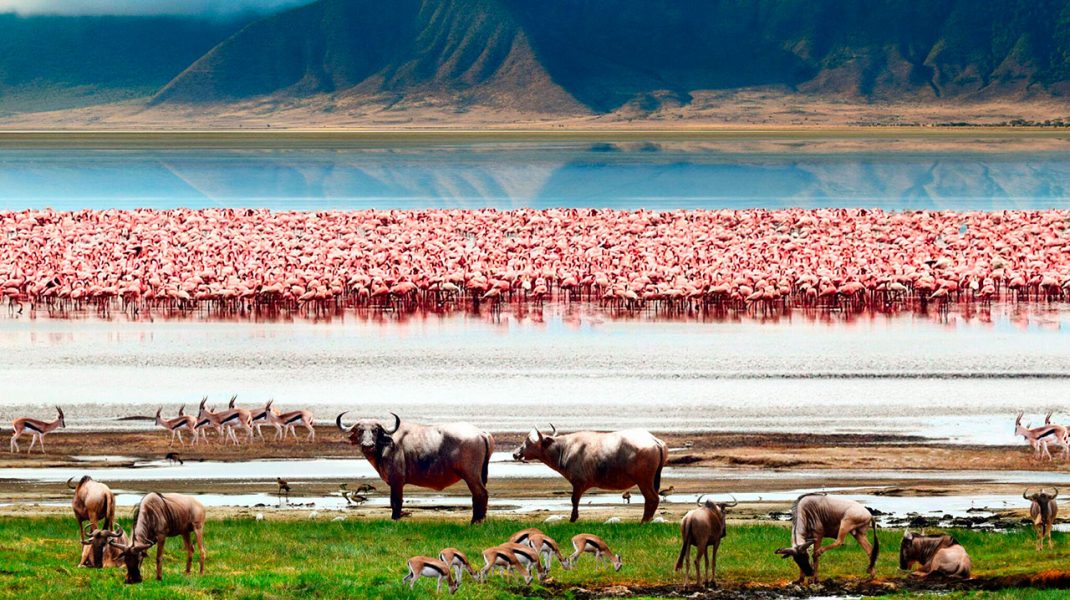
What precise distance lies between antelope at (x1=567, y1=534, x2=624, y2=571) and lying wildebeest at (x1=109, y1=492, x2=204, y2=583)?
9.23 ft

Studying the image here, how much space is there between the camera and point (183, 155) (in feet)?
454

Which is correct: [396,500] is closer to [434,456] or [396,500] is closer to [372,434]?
[434,456]

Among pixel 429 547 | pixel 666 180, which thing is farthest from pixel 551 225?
pixel 666 180

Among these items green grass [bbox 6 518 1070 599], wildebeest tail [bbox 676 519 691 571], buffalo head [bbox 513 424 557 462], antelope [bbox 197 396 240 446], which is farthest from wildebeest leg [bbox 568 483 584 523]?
antelope [bbox 197 396 240 446]

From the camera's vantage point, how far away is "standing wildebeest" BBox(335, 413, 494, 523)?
578 inches

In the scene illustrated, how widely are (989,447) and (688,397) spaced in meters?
4.44

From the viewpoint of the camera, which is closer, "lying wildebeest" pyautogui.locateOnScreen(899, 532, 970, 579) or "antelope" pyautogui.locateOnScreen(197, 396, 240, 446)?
"lying wildebeest" pyautogui.locateOnScreen(899, 532, 970, 579)

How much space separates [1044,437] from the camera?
17.6 metres

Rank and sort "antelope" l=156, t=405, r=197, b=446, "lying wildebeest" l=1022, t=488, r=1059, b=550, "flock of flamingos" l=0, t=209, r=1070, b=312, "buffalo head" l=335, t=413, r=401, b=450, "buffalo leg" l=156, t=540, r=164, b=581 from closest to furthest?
"buffalo leg" l=156, t=540, r=164, b=581 → "lying wildebeest" l=1022, t=488, r=1059, b=550 → "buffalo head" l=335, t=413, r=401, b=450 → "antelope" l=156, t=405, r=197, b=446 → "flock of flamingos" l=0, t=209, r=1070, b=312

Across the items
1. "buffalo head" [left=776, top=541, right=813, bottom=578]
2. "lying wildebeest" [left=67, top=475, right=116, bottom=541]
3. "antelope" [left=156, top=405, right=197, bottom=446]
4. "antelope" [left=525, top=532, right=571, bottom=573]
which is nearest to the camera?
"buffalo head" [left=776, top=541, right=813, bottom=578]

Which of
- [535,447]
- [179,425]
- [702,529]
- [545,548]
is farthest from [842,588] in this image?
[179,425]

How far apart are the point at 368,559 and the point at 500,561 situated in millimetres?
1521

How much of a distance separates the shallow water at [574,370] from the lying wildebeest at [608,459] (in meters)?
3.92

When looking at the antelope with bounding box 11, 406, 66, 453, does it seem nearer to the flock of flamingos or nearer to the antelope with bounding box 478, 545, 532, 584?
the antelope with bounding box 478, 545, 532, 584
